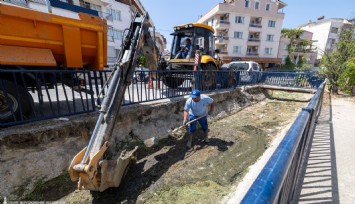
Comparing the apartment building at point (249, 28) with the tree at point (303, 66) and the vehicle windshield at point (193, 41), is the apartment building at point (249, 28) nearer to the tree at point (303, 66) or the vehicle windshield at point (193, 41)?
the tree at point (303, 66)

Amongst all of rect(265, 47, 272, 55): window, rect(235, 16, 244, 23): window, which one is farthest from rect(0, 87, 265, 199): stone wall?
rect(265, 47, 272, 55): window

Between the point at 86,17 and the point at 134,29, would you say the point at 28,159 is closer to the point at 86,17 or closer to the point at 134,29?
the point at 86,17

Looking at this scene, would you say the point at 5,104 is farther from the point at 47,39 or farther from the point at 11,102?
the point at 47,39

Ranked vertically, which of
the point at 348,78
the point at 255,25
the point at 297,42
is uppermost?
the point at 255,25

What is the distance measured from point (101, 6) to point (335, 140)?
76.6 ft

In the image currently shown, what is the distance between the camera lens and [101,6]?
2011 centimetres

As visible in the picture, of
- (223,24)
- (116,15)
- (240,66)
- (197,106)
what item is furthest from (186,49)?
(223,24)

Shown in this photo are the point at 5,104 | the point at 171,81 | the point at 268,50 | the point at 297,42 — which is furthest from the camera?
the point at 297,42

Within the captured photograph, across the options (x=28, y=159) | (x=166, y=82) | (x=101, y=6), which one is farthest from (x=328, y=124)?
(x=101, y=6)

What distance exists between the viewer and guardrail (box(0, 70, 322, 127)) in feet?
10.2

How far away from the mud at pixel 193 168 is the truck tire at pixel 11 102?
1.73m

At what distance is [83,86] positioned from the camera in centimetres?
441

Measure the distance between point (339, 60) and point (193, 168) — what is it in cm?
1344

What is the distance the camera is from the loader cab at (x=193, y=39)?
754 cm
